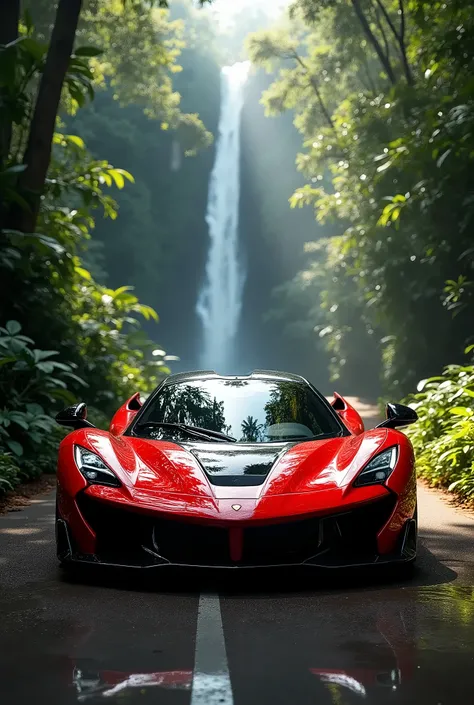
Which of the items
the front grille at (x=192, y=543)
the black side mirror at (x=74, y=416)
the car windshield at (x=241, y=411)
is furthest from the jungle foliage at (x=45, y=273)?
the front grille at (x=192, y=543)

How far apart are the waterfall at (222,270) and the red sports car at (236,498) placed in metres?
54.4

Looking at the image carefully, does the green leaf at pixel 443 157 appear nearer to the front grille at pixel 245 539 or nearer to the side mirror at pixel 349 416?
the side mirror at pixel 349 416

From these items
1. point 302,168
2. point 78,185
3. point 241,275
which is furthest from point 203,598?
point 241,275

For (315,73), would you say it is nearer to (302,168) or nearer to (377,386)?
(302,168)

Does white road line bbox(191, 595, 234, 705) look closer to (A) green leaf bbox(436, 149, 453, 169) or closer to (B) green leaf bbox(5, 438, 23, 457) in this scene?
(B) green leaf bbox(5, 438, 23, 457)

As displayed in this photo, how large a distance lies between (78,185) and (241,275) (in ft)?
156

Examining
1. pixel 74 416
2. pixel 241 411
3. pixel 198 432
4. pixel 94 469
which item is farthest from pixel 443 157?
pixel 94 469

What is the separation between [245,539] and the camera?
5156 millimetres

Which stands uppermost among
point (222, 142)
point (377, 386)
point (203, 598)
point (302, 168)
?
point (222, 142)

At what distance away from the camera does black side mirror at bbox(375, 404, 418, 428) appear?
6410mm

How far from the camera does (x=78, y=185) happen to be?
1554 cm

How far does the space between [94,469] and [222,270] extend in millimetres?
56390

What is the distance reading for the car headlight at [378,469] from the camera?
5500mm

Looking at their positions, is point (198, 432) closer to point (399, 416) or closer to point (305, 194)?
point (399, 416)
